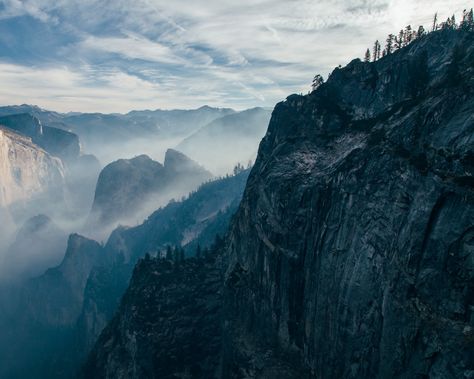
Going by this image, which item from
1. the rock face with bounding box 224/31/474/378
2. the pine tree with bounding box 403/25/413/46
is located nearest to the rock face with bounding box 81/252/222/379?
the rock face with bounding box 224/31/474/378

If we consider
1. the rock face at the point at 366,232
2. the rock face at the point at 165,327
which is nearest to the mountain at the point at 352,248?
the rock face at the point at 366,232

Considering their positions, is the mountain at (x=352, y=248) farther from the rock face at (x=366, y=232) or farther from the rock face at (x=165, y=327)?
the rock face at (x=165, y=327)

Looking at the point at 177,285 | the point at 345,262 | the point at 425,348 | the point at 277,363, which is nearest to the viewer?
the point at 425,348

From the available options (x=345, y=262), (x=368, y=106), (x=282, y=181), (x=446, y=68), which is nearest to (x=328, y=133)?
(x=368, y=106)

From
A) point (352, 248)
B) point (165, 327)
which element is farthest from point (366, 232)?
point (165, 327)

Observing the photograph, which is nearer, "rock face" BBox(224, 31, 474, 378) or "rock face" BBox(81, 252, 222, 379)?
"rock face" BBox(224, 31, 474, 378)

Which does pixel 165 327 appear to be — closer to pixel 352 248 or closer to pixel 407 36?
pixel 352 248

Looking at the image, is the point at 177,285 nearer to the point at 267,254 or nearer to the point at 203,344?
the point at 203,344

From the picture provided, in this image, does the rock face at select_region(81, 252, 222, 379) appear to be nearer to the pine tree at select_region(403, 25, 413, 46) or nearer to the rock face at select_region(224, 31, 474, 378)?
the rock face at select_region(224, 31, 474, 378)
